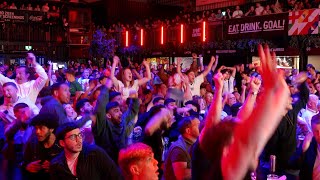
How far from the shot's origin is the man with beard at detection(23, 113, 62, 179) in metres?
4.18

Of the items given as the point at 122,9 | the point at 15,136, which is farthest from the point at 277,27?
the point at 122,9

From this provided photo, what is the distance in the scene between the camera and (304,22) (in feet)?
39.9

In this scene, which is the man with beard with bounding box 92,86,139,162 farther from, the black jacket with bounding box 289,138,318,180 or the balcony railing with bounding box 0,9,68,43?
the balcony railing with bounding box 0,9,68,43

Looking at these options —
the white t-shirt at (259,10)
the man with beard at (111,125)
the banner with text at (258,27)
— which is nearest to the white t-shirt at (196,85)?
the man with beard at (111,125)

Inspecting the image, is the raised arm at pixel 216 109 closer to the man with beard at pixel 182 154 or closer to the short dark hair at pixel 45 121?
the man with beard at pixel 182 154

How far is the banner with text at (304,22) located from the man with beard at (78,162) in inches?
384

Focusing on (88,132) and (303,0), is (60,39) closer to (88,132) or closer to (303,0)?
(303,0)

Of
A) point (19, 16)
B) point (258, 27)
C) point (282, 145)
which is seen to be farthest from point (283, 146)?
point (19, 16)

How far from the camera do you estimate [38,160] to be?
4230mm

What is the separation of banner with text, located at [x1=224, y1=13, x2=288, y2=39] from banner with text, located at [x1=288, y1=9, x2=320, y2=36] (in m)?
0.26

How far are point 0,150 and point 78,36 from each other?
19.0m

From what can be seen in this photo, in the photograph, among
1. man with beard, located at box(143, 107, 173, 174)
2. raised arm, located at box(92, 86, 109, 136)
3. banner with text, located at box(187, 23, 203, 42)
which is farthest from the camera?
banner with text, located at box(187, 23, 203, 42)

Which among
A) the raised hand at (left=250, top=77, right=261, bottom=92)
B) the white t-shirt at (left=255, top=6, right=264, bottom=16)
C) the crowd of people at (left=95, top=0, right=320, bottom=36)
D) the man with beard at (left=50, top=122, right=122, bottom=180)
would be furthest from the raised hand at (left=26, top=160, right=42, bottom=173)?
the white t-shirt at (left=255, top=6, right=264, bottom=16)

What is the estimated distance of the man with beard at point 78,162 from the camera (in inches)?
139
